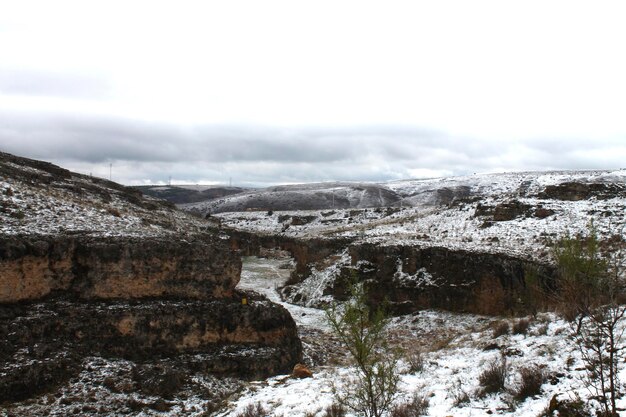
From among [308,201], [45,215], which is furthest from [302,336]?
[308,201]

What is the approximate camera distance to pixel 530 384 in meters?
8.63

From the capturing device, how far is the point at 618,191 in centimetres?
3806

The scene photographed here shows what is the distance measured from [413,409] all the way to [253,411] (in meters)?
4.01

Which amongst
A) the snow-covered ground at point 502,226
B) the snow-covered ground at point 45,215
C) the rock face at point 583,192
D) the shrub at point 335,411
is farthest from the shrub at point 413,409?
the rock face at point 583,192

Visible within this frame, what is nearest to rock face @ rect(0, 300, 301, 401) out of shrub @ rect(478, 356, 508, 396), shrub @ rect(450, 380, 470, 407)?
shrub @ rect(450, 380, 470, 407)

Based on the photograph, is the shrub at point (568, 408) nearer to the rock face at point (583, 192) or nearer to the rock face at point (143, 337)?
the rock face at point (143, 337)

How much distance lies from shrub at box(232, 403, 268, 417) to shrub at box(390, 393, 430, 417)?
3286 millimetres

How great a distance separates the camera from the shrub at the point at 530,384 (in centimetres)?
850

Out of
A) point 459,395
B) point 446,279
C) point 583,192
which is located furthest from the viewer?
point 583,192

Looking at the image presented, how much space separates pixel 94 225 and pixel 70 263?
14.3ft

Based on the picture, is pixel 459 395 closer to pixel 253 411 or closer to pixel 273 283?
pixel 253 411

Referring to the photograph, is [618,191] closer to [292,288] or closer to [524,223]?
[524,223]

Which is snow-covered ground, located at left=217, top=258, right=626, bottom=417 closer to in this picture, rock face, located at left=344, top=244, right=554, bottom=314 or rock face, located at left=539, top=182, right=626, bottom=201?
rock face, located at left=344, top=244, right=554, bottom=314

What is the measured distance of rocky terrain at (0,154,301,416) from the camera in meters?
12.1
